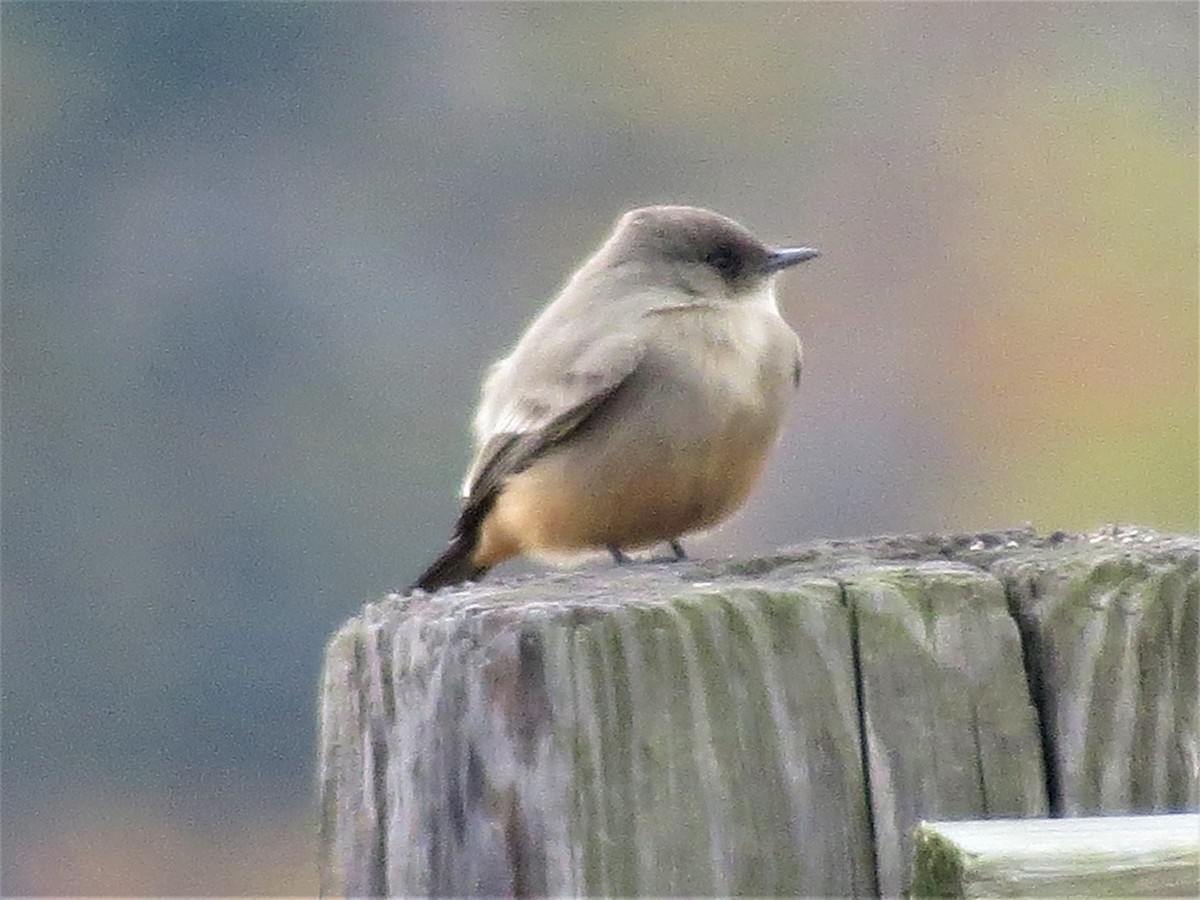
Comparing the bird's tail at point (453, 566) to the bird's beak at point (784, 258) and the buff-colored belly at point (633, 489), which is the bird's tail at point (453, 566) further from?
the bird's beak at point (784, 258)

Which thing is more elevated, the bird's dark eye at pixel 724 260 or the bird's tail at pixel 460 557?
the bird's dark eye at pixel 724 260

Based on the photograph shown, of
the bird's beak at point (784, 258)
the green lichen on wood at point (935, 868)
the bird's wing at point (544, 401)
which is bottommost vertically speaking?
the green lichen on wood at point (935, 868)

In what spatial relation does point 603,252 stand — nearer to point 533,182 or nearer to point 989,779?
point 989,779

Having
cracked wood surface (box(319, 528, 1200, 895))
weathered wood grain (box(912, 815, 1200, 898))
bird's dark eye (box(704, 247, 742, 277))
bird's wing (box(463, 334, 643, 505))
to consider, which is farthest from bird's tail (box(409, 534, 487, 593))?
weathered wood grain (box(912, 815, 1200, 898))

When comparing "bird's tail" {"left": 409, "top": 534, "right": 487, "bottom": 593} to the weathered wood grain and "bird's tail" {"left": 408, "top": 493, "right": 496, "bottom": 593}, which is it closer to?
"bird's tail" {"left": 408, "top": 493, "right": 496, "bottom": 593}

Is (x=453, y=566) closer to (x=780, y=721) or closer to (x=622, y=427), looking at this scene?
(x=622, y=427)

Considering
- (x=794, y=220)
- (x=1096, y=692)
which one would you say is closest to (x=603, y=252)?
(x=1096, y=692)

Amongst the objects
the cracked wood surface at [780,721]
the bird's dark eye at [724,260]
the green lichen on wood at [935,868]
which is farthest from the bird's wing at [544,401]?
the green lichen on wood at [935,868]
